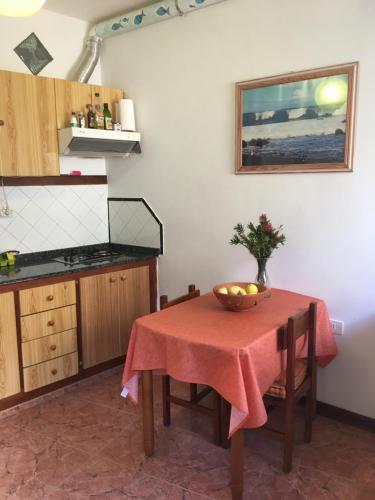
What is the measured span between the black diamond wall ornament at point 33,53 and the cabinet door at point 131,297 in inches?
65.2

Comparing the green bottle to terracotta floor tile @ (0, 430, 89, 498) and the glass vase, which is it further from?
terracotta floor tile @ (0, 430, 89, 498)

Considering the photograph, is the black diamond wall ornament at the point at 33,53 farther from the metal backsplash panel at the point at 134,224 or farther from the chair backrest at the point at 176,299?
the chair backrest at the point at 176,299

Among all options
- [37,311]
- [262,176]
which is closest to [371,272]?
[262,176]

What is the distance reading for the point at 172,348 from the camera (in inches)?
78.8

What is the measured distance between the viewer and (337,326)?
2.56 metres

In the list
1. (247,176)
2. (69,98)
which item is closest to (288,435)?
(247,176)

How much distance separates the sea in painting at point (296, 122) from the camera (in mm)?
2426

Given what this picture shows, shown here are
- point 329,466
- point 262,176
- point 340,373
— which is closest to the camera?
point 329,466

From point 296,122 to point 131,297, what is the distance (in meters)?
1.76

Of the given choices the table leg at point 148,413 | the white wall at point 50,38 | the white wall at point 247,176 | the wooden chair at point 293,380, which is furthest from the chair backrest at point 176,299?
the white wall at point 50,38

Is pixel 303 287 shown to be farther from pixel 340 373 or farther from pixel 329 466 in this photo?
pixel 329 466

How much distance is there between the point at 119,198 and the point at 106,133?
67 centimetres

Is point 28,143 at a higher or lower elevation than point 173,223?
higher

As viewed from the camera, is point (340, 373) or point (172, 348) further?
point (340, 373)
